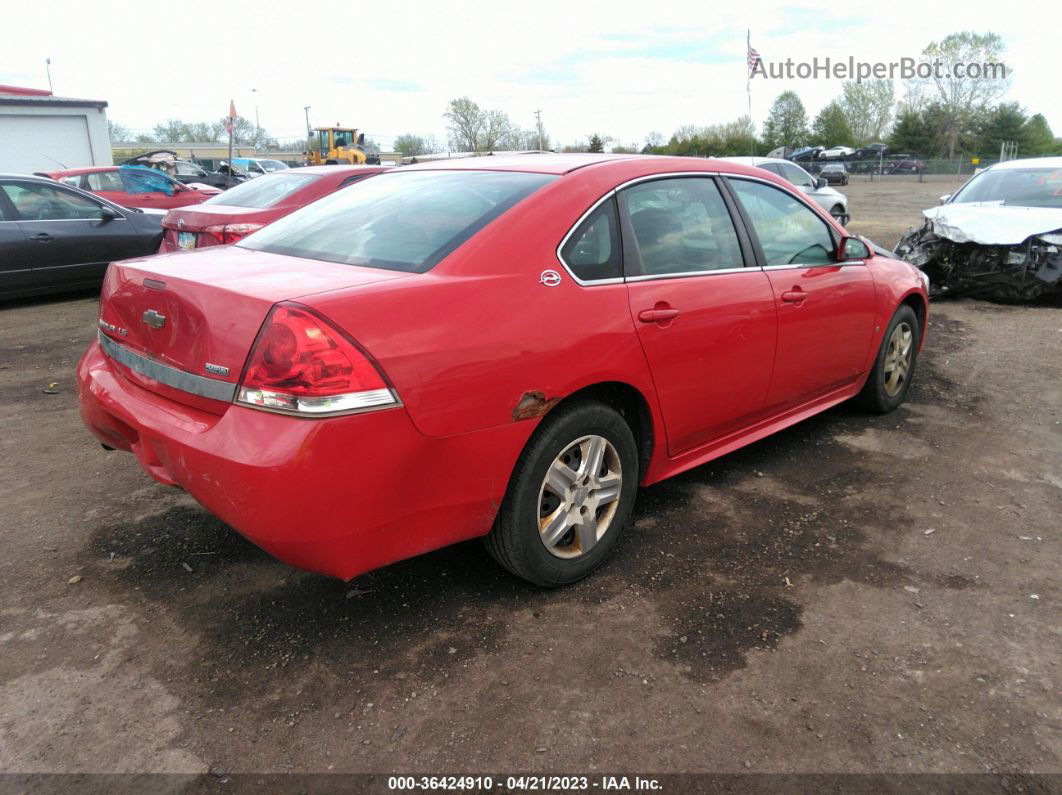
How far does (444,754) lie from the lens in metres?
2.21

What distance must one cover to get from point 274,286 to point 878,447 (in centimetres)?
356

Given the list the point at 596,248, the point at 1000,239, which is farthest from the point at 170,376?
the point at 1000,239

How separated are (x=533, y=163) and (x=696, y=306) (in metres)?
0.94

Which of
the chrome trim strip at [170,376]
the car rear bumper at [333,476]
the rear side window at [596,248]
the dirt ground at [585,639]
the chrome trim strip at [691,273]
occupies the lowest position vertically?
the dirt ground at [585,639]

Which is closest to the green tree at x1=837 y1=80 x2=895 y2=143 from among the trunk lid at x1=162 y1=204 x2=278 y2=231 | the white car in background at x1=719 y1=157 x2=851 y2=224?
the white car in background at x1=719 y1=157 x2=851 y2=224

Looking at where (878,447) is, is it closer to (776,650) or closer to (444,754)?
(776,650)

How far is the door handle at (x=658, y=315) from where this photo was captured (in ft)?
10.1

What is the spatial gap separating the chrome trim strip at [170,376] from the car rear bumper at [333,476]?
67mm

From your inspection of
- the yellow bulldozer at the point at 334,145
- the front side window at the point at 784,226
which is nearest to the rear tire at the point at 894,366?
the front side window at the point at 784,226

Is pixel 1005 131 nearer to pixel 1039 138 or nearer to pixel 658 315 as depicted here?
pixel 1039 138

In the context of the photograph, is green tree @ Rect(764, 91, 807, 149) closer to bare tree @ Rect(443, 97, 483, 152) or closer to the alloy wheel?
bare tree @ Rect(443, 97, 483, 152)

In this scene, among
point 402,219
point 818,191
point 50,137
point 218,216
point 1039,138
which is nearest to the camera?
point 402,219

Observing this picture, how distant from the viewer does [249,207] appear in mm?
7562

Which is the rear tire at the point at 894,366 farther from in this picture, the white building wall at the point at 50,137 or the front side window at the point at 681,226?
the white building wall at the point at 50,137
